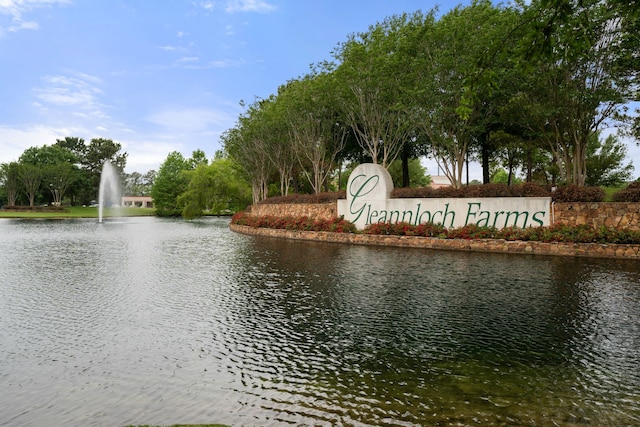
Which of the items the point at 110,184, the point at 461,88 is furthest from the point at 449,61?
the point at 110,184

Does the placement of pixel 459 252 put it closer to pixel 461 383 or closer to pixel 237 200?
pixel 461 383

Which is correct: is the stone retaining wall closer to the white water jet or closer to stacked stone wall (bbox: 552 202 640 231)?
stacked stone wall (bbox: 552 202 640 231)

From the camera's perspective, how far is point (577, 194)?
1861 cm

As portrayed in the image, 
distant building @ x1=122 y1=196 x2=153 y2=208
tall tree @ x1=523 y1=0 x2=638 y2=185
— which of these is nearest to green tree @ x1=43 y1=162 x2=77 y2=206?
distant building @ x1=122 y1=196 x2=153 y2=208

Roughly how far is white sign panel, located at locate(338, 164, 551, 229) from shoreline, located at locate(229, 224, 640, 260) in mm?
1690

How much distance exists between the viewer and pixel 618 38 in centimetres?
1952

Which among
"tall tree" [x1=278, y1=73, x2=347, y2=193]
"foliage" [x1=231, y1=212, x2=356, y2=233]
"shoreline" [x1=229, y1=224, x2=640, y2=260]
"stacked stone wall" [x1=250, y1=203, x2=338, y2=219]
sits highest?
"tall tree" [x1=278, y1=73, x2=347, y2=193]

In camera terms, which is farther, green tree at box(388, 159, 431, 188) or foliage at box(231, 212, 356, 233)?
green tree at box(388, 159, 431, 188)

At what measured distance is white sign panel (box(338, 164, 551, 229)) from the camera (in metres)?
19.3

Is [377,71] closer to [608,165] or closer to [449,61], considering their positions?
[449,61]

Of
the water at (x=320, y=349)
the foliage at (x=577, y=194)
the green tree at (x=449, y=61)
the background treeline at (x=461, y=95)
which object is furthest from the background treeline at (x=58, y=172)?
the foliage at (x=577, y=194)

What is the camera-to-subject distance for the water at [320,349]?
420 centimetres

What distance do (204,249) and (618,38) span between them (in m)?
21.0

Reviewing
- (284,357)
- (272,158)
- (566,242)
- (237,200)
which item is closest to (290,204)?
(272,158)
